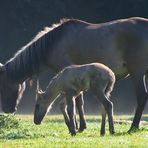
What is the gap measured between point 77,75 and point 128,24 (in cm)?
216

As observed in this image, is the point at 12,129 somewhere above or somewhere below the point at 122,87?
above

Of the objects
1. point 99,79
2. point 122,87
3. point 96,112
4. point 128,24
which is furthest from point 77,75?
point 122,87

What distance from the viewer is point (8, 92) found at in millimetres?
13984

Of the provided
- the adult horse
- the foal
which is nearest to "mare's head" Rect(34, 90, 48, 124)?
the foal

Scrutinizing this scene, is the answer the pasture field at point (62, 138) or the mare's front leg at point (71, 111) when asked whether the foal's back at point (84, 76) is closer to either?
the mare's front leg at point (71, 111)

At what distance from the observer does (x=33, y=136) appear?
11273 mm

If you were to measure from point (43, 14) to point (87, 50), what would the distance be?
47.3 ft

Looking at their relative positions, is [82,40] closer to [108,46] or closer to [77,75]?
[108,46]

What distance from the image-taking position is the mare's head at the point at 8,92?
45.1 feet

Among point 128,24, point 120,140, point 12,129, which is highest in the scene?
point 128,24

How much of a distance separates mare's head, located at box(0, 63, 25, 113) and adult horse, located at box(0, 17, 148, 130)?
2cm

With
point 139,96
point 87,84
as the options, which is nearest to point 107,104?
point 87,84

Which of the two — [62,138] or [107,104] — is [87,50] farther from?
[62,138]

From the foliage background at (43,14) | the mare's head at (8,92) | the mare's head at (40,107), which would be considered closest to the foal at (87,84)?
the mare's head at (40,107)
